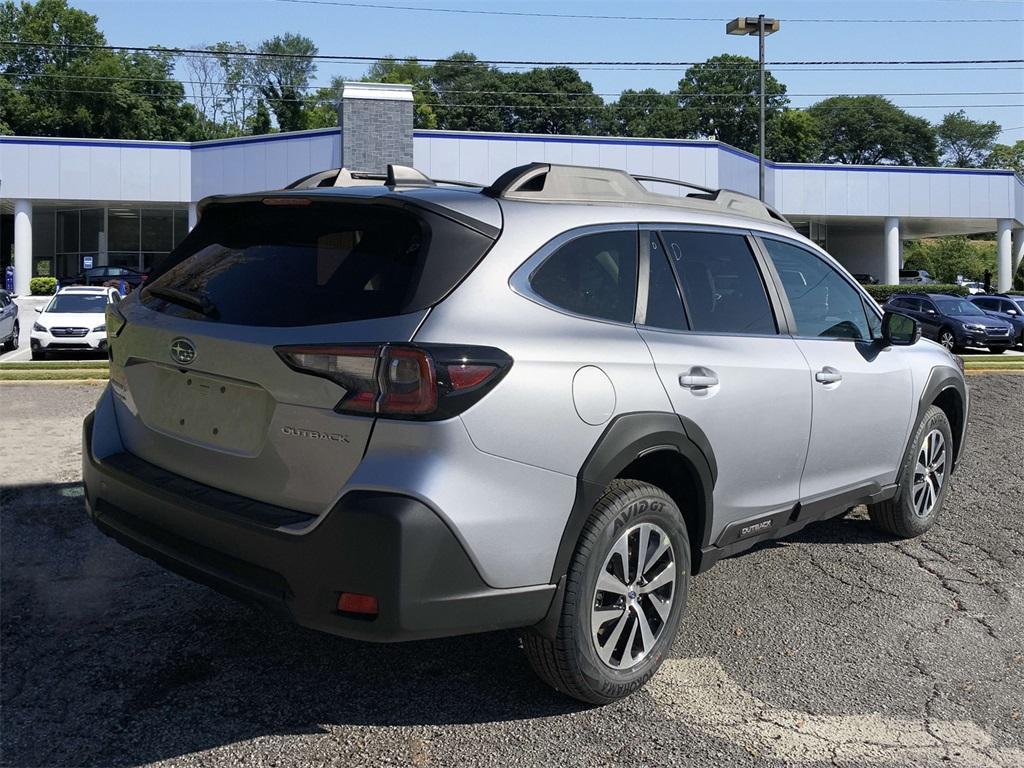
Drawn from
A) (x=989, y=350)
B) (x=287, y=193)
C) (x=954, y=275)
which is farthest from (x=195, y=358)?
(x=954, y=275)

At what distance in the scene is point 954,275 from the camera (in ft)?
242

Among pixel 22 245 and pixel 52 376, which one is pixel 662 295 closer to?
pixel 52 376

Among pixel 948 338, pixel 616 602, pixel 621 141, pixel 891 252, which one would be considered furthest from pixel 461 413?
pixel 891 252

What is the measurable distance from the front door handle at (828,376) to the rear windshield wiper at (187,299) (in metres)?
2.68

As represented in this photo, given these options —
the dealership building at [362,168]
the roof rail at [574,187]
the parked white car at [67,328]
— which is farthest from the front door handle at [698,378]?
the dealership building at [362,168]

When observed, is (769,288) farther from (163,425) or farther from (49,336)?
(49,336)

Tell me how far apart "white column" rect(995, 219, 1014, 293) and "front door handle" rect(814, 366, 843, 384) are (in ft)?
157

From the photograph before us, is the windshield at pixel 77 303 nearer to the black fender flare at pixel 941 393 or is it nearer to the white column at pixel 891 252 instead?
the black fender flare at pixel 941 393

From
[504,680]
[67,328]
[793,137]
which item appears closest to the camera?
[504,680]

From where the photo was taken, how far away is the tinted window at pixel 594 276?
131 inches

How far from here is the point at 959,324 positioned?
24.4 metres

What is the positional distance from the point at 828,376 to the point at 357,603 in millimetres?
2631

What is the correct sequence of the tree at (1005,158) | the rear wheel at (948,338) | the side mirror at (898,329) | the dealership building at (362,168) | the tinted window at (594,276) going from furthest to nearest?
the tree at (1005,158) < the dealership building at (362,168) < the rear wheel at (948,338) < the side mirror at (898,329) < the tinted window at (594,276)

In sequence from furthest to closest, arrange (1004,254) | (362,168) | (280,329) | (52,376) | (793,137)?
(793,137), (1004,254), (362,168), (52,376), (280,329)
